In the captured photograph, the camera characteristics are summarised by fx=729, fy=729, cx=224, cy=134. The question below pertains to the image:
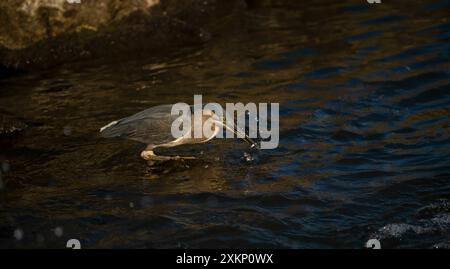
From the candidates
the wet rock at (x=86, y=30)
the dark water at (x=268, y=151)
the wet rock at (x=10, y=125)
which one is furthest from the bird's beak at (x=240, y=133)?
the wet rock at (x=86, y=30)

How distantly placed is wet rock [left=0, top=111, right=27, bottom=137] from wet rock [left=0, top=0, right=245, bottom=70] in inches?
84.5

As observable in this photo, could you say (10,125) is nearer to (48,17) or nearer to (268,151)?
(48,17)

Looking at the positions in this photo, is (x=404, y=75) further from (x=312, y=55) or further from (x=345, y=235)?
(x=345, y=235)

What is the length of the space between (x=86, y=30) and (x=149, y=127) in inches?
167

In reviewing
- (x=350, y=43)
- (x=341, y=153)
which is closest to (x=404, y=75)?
(x=350, y=43)

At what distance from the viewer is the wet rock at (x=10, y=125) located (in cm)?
861

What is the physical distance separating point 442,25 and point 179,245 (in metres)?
6.97

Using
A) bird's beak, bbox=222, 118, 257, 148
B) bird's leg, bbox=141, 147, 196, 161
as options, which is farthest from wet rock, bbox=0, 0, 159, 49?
bird's beak, bbox=222, 118, 257, 148

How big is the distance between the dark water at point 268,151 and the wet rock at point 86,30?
1.04ft

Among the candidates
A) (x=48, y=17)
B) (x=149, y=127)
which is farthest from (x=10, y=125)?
(x=48, y=17)

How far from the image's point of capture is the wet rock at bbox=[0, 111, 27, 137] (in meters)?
8.61

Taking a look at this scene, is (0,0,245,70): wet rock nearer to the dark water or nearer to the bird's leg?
the dark water

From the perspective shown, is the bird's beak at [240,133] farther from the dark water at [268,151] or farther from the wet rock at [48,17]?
the wet rock at [48,17]

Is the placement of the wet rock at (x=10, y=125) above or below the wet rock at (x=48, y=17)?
below
